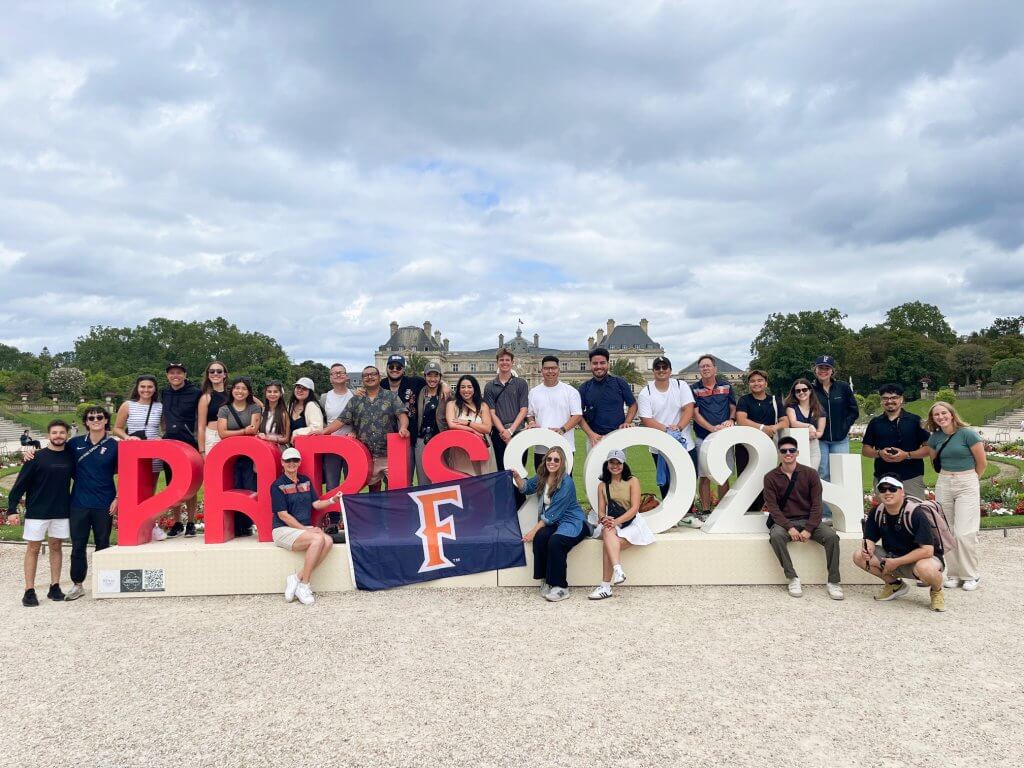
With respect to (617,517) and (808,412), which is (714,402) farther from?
(617,517)

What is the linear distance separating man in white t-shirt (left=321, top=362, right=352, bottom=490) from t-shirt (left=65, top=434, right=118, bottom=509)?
2.02 meters

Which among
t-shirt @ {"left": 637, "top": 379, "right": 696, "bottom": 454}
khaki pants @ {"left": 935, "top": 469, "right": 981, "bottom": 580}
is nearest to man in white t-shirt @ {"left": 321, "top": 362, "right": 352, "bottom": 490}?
t-shirt @ {"left": 637, "top": 379, "right": 696, "bottom": 454}

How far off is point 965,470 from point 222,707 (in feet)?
21.2

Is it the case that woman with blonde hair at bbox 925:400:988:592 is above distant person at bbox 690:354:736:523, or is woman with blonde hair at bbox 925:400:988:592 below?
below

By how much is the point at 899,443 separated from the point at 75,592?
8.19 metres

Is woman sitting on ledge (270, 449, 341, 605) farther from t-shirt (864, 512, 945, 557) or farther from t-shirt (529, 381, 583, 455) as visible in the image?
t-shirt (864, 512, 945, 557)

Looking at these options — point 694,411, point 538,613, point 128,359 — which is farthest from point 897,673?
point 128,359

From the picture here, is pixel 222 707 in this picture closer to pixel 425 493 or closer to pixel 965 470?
pixel 425 493

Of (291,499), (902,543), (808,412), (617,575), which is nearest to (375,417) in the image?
(291,499)

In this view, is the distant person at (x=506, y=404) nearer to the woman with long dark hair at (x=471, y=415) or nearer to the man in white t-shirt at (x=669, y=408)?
the woman with long dark hair at (x=471, y=415)

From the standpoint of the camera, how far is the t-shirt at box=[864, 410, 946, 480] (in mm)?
6340

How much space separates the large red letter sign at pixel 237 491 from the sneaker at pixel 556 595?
293 cm

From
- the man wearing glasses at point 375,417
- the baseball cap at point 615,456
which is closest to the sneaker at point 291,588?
the man wearing glasses at point 375,417

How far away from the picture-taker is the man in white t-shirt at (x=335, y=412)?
22.8 ft
